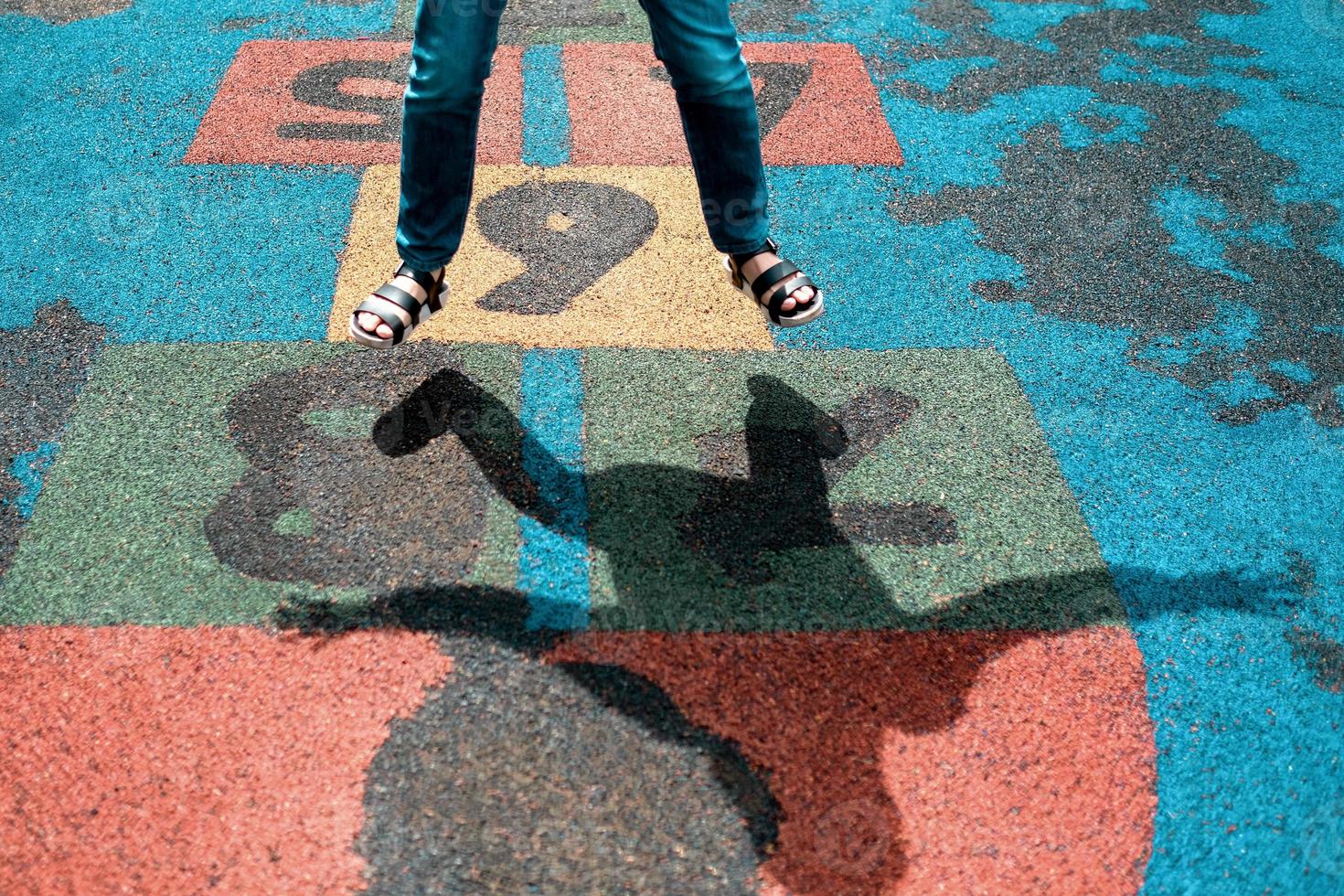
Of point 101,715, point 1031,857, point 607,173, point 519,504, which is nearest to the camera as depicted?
point 1031,857

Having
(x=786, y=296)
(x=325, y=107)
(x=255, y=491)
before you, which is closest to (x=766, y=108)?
(x=325, y=107)

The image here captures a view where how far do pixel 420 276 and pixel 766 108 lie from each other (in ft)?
6.80

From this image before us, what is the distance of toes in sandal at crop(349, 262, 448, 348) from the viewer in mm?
2629

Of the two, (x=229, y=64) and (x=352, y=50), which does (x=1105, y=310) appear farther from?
(x=229, y=64)

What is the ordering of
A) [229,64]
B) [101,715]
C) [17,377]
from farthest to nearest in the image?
[229,64]
[17,377]
[101,715]

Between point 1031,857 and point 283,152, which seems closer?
point 1031,857

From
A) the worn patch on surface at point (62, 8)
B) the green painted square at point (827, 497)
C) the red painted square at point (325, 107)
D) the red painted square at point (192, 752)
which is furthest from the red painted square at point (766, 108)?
the red painted square at point (192, 752)

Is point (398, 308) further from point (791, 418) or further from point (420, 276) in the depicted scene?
point (791, 418)

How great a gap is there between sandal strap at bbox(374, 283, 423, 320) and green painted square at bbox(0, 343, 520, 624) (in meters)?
0.25

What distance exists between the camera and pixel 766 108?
14.0 ft

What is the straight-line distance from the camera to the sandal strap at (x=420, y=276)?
2730 millimetres

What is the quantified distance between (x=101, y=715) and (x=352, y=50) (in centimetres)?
334

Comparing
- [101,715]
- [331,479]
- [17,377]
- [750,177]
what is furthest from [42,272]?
[750,177]

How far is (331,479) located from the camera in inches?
102
